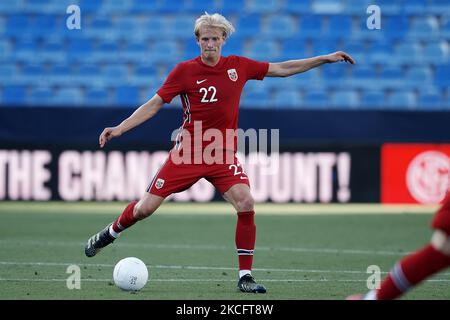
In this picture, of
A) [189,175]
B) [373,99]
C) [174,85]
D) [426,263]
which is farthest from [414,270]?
[373,99]

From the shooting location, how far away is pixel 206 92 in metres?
7.75

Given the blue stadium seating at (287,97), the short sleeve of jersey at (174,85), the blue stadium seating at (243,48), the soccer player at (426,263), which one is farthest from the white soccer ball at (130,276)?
the blue stadium seating at (287,97)

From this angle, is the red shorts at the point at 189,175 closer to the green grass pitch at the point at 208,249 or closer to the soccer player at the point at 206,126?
the soccer player at the point at 206,126

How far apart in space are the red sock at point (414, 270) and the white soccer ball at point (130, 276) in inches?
92.3

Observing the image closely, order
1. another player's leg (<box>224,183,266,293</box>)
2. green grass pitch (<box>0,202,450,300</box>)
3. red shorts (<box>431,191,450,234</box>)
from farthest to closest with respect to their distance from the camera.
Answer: another player's leg (<box>224,183,266,293</box>)
green grass pitch (<box>0,202,450,300</box>)
red shorts (<box>431,191,450,234</box>)

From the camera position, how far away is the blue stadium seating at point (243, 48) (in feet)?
63.8

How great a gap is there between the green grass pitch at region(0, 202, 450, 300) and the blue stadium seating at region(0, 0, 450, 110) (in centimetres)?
342

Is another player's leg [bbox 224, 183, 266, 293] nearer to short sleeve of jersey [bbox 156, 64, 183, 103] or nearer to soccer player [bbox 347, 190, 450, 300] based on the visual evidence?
short sleeve of jersey [bbox 156, 64, 183, 103]

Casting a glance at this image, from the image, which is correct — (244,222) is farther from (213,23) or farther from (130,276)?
(213,23)

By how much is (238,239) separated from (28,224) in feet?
21.2

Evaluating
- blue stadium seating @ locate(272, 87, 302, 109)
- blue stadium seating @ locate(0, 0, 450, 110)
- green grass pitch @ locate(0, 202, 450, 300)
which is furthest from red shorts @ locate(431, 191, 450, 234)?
blue stadium seating @ locate(272, 87, 302, 109)

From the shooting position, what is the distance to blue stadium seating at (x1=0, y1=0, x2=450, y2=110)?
1945 cm

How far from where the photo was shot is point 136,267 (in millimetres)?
7285
